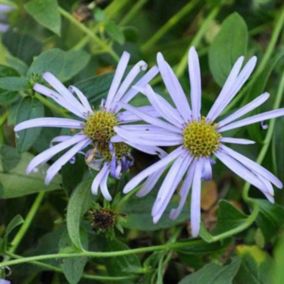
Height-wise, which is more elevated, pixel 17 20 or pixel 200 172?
pixel 17 20

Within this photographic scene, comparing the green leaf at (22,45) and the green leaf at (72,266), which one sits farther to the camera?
the green leaf at (22,45)

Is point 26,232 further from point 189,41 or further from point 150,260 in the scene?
point 189,41

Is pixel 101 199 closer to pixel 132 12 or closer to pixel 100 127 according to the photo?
pixel 100 127

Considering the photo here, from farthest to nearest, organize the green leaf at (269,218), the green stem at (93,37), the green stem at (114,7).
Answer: the green stem at (114,7)
the green stem at (93,37)
the green leaf at (269,218)

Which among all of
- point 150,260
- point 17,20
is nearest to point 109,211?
point 150,260

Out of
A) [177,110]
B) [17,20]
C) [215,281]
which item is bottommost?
[215,281]

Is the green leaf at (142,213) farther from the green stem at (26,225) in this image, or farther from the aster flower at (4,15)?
the aster flower at (4,15)

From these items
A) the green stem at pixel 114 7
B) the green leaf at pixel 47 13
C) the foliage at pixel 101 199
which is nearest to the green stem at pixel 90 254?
the foliage at pixel 101 199
